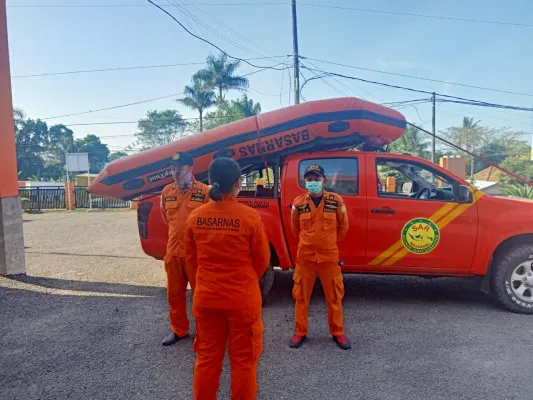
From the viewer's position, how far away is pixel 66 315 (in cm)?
442

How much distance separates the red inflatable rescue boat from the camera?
470 centimetres

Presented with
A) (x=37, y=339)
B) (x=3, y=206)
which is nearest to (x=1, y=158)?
(x=3, y=206)

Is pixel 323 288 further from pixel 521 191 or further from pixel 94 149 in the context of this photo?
pixel 94 149

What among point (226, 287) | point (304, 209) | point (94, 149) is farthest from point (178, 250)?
point (94, 149)

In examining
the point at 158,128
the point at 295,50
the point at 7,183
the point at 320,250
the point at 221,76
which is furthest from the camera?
the point at 158,128

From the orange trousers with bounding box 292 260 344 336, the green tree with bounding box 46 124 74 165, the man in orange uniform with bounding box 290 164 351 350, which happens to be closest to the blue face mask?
the man in orange uniform with bounding box 290 164 351 350

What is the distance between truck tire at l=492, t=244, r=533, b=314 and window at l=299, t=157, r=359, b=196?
183 cm

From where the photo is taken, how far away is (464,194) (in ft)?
14.3

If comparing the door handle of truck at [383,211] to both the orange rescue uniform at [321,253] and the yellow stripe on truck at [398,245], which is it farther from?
the orange rescue uniform at [321,253]

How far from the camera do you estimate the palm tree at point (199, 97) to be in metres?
31.7

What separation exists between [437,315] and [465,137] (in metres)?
55.6

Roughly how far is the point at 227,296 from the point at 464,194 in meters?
3.29

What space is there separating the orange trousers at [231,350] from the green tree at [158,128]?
6194 cm

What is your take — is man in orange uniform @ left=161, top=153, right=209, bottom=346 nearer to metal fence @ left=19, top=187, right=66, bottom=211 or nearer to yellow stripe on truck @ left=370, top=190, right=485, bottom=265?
yellow stripe on truck @ left=370, top=190, right=485, bottom=265
